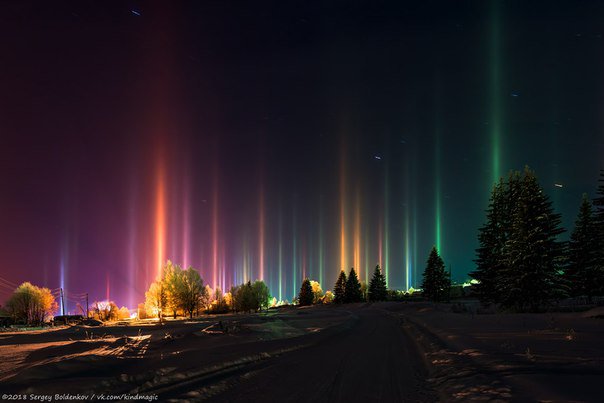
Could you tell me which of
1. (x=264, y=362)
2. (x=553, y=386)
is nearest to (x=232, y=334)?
(x=264, y=362)

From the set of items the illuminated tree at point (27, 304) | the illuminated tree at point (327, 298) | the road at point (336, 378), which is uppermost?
the road at point (336, 378)

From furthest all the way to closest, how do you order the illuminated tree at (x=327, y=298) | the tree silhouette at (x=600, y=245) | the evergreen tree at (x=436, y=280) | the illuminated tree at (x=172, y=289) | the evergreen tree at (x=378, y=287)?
1. the illuminated tree at (x=327, y=298)
2. the evergreen tree at (x=378, y=287)
3. the evergreen tree at (x=436, y=280)
4. the illuminated tree at (x=172, y=289)
5. the tree silhouette at (x=600, y=245)

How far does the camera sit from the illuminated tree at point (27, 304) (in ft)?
229

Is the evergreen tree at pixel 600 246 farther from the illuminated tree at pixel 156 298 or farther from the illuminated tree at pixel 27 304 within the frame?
the illuminated tree at pixel 27 304

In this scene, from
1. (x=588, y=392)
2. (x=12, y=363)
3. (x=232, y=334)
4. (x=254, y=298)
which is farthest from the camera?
(x=254, y=298)

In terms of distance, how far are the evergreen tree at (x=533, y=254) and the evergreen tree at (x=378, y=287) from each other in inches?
2346

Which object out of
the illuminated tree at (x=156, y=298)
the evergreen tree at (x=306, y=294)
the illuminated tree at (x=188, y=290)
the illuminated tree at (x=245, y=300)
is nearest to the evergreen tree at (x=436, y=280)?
the evergreen tree at (x=306, y=294)

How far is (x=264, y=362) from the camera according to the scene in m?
10.8

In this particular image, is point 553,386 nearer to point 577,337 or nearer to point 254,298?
point 577,337

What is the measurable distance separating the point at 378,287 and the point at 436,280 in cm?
2038

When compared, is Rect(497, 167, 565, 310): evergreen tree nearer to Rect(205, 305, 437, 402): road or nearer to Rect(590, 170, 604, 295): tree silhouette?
Rect(590, 170, 604, 295): tree silhouette

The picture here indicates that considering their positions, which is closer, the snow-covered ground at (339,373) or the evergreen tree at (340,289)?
the snow-covered ground at (339,373)

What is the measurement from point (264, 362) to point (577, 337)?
11.7m

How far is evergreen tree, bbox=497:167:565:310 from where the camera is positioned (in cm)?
3198
